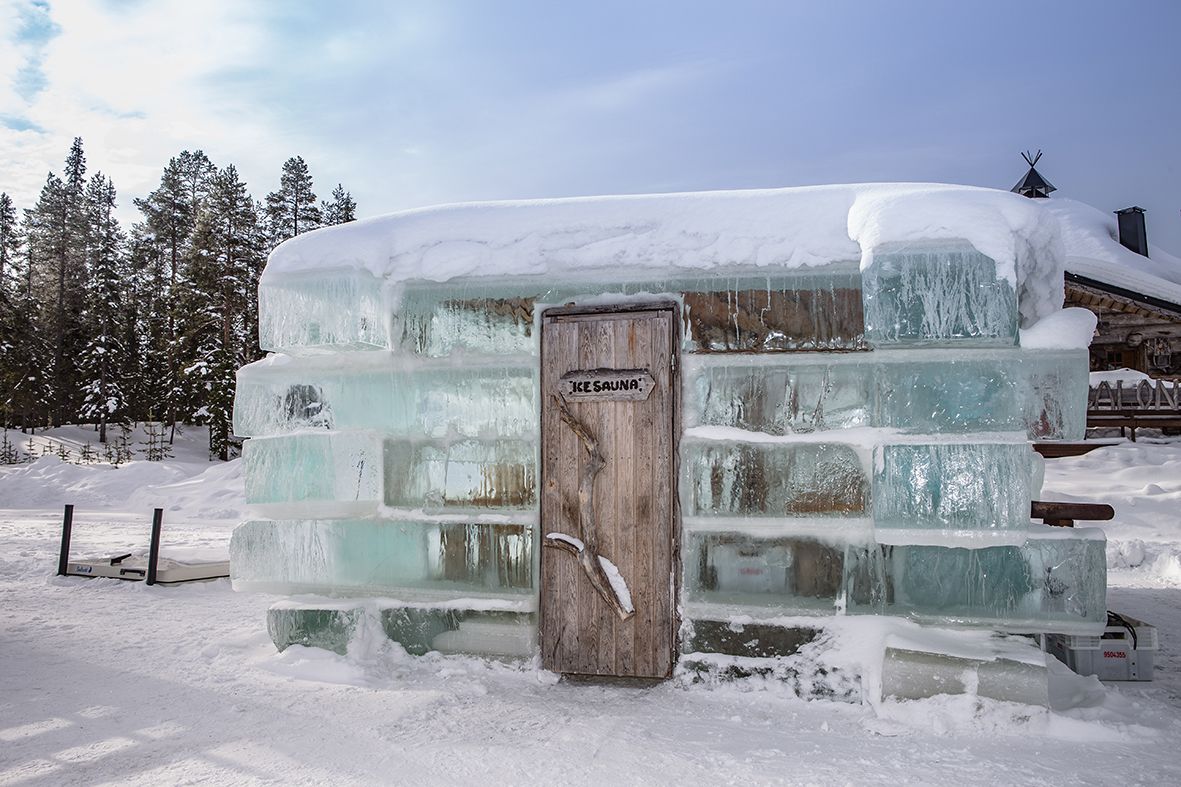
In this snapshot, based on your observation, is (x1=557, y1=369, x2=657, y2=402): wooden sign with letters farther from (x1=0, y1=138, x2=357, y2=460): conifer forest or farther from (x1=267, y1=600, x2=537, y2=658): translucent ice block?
(x1=0, y1=138, x2=357, y2=460): conifer forest

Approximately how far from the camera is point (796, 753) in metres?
2.83

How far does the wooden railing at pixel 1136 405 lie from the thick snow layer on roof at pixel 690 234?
11472mm


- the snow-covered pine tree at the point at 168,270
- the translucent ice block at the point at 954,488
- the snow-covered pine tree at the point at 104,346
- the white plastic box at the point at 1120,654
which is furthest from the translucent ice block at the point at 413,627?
the snow-covered pine tree at the point at 104,346

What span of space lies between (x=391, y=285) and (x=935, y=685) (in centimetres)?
330

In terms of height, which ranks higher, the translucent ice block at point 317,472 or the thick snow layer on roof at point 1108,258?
the thick snow layer on roof at point 1108,258

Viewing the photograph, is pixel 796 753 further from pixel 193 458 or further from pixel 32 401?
pixel 32 401

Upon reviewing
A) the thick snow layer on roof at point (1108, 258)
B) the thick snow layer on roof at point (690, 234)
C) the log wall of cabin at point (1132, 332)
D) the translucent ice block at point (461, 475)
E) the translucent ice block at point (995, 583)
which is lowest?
the translucent ice block at point (995, 583)

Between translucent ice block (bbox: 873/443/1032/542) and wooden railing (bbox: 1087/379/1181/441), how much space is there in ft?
37.7

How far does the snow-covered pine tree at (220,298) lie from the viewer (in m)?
25.1

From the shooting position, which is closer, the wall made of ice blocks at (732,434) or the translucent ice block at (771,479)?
the wall made of ice blocks at (732,434)

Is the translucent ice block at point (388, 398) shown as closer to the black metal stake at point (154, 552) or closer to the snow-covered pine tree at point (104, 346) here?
the black metal stake at point (154, 552)

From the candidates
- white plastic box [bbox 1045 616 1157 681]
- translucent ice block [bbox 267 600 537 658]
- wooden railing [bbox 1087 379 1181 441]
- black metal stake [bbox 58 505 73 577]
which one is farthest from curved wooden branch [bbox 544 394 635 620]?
wooden railing [bbox 1087 379 1181 441]

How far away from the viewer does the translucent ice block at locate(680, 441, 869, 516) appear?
3529 mm

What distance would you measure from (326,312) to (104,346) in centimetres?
3212
